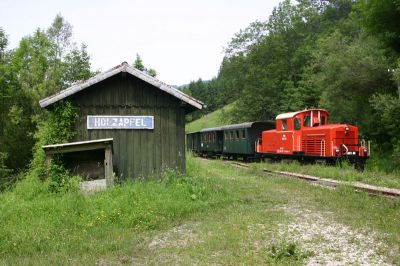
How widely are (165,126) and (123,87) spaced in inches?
73.2

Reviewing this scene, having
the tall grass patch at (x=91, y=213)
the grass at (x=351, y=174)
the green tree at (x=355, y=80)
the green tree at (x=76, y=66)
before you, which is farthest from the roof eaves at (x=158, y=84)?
the green tree at (x=76, y=66)

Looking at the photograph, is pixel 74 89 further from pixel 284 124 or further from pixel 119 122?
pixel 284 124

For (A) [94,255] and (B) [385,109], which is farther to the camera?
(B) [385,109]

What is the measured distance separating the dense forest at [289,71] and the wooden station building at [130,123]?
6884 mm

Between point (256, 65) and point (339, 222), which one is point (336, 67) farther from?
point (256, 65)

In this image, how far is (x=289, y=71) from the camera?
52.5 m

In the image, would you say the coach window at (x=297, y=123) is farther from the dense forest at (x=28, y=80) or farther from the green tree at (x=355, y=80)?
the dense forest at (x=28, y=80)

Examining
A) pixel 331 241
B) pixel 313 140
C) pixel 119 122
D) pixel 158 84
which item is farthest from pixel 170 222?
pixel 313 140

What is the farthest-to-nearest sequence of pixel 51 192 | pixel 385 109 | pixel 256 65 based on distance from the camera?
pixel 256 65 → pixel 385 109 → pixel 51 192

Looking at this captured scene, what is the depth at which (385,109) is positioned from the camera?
19.4 meters

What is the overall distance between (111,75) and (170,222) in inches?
217

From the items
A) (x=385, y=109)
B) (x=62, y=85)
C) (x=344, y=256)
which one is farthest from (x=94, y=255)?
(x=62, y=85)

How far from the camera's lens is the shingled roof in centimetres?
1226

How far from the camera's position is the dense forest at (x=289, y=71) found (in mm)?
23109
